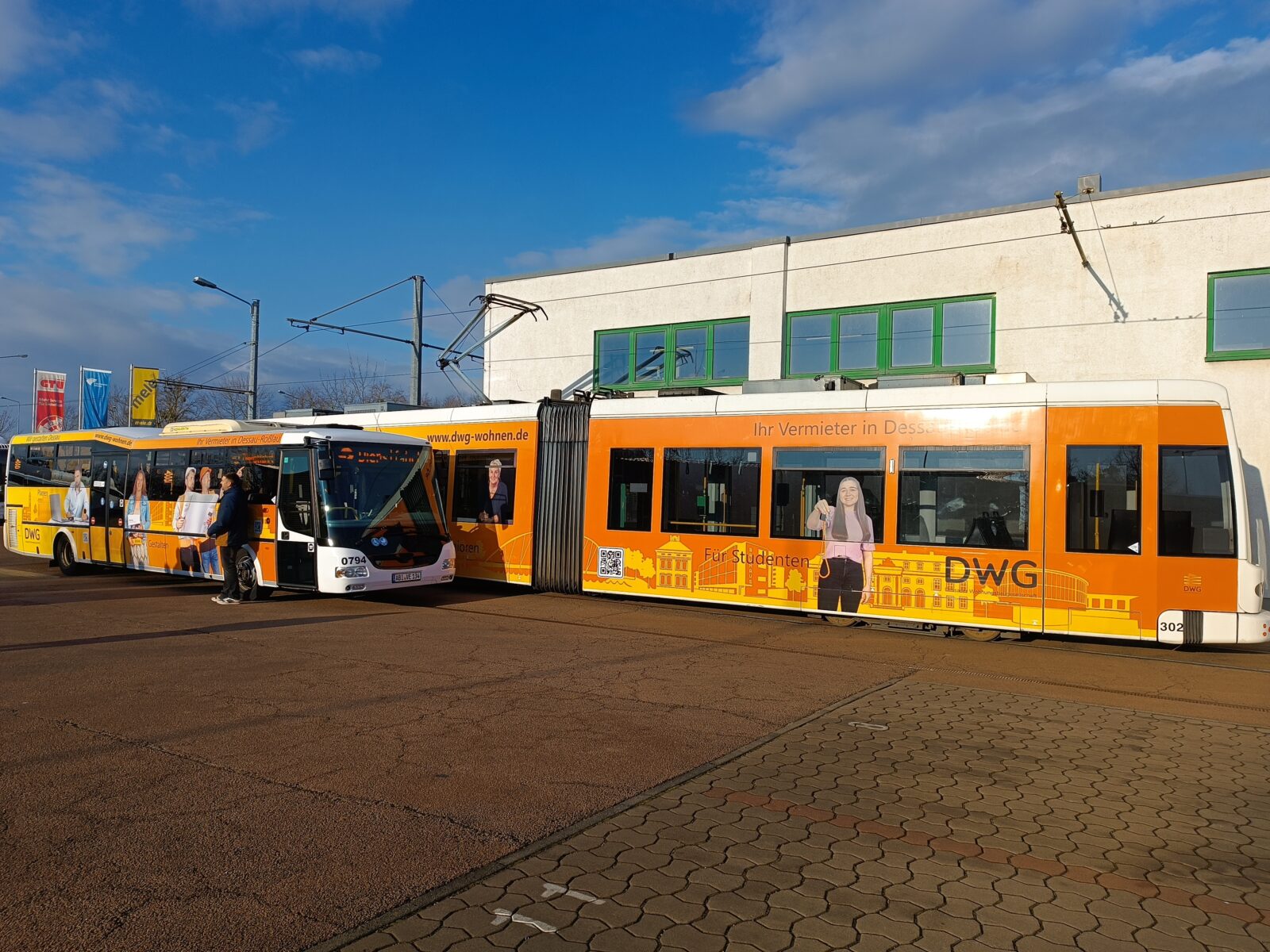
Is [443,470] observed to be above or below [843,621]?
above

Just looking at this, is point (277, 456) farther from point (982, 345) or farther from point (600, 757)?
point (982, 345)

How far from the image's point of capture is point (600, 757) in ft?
20.4

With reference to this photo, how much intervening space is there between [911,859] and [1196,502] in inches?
308

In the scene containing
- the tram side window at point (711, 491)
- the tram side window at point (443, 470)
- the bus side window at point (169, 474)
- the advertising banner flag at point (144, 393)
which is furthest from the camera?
the advertising banner flag at point (144, 393)

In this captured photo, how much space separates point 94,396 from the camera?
1419 inches

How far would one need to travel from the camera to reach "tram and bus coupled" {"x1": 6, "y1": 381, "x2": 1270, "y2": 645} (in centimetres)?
1053

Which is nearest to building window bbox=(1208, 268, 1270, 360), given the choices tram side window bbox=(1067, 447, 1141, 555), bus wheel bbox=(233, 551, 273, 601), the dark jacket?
tram side window bbox=(1067, 447, 1141, 555)

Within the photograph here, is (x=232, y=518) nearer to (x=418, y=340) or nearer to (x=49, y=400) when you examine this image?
(x=418, y=340)

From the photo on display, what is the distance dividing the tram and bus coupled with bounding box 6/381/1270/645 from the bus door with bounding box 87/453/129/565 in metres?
4.08

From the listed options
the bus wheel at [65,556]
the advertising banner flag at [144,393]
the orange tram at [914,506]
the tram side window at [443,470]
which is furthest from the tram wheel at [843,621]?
the advertising banner flag at [144,393]

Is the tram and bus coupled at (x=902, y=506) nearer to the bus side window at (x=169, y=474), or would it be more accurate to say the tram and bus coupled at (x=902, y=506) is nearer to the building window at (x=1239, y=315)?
the bus side window at (x=169, y=474)

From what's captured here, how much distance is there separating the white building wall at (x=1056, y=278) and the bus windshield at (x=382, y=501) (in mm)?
8095

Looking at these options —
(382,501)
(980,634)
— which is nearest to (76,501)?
(382,501)

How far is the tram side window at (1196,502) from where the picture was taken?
1038cm
